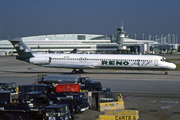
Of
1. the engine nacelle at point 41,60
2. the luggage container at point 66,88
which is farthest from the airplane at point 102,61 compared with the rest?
the luggage container at point 66,88

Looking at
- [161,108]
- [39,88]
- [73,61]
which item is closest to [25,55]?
[73,61]

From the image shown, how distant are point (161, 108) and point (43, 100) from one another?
7.48 m

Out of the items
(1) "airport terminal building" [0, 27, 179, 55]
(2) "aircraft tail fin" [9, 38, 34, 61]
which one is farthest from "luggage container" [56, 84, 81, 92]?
(1) "airport terminal building" [0, 27, 179, 55]

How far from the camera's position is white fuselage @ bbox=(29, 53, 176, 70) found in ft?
120

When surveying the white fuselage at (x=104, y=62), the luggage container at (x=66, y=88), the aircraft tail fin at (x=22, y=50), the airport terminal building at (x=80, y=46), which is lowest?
the luggage container at (x=66, y=88)

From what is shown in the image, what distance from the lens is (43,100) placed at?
48.2 ft

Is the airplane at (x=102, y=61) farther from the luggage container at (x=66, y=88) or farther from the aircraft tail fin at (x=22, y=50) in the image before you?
the luggage container at (x=66, y=88)

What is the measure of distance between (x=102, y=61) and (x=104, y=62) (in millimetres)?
342

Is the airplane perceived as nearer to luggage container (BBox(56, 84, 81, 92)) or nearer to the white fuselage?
the white fuselage

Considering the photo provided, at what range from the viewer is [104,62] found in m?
36.9

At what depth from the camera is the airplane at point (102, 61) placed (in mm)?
36469

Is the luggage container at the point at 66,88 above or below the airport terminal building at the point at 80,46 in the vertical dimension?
below

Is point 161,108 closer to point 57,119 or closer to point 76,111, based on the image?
point 76,111

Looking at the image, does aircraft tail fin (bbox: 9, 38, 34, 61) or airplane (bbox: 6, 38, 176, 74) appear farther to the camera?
aircraft tail fin (bbox: 9, 38, 34, 61)
